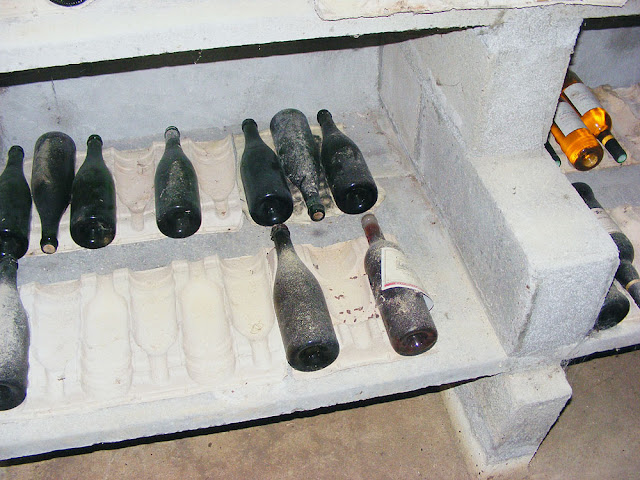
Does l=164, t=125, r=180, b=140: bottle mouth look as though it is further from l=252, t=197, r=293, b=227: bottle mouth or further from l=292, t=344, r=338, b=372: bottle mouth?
l=292, t=344, r=338, b=372: bottle mouth

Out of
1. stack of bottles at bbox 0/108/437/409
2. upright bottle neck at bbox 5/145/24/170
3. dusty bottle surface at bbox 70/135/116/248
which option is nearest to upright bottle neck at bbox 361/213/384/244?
stack of bottles at bbox 0/108/437/409

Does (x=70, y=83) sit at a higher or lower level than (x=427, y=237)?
higher

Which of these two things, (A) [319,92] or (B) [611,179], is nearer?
(B) [611,179]

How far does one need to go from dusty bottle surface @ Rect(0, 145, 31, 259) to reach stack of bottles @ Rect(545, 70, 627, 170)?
1391 mm

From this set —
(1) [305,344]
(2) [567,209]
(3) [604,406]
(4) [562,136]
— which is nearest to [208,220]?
(1) [305,344]

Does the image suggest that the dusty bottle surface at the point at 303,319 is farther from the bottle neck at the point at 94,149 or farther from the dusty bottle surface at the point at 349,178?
the bottle neck at the point at 94,149

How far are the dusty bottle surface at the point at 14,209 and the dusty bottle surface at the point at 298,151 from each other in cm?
66

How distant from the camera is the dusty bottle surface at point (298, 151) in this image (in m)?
1.59

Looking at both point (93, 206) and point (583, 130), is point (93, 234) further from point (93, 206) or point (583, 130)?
point (583, 130)

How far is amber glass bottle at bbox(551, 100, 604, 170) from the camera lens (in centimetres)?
169

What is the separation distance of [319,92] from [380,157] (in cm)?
31

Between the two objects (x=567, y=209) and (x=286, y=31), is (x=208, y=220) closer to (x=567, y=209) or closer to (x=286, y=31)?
(x=286, y=31)

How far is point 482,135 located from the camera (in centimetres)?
129

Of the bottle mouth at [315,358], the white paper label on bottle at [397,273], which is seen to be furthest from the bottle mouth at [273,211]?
the bottle mouth at [315,358]
